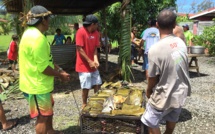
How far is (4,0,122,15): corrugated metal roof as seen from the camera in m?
9.43

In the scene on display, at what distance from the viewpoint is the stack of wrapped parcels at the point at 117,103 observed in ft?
11.4

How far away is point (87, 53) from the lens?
4.38 m

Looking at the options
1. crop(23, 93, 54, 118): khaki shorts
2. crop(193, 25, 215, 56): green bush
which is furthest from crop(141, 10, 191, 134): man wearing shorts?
crop(193, 25, 215, 56): green bush

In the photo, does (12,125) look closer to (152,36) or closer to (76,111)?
(76,111)

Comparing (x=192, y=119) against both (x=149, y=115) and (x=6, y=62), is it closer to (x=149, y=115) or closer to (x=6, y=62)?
(x=149, y=115)

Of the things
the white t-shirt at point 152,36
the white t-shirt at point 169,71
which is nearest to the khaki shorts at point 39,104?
the white t-shirt at point 169,71

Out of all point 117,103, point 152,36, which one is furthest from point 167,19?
point 152,36

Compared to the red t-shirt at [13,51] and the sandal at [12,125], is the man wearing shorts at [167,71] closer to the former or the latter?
the sandal at [12,125]

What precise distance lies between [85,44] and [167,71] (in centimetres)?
219

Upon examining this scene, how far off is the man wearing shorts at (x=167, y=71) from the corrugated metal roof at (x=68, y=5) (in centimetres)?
641

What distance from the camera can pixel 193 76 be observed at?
27.6 ft

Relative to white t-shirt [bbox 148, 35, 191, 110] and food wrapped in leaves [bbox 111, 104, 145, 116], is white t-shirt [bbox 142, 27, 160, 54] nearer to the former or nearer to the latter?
food wrapped in leaves [bbox 111, 104, 145, 116]

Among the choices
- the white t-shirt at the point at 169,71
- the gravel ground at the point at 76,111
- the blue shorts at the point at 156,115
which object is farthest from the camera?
the gravel ground at the point at 76,111

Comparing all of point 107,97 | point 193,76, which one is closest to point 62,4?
point 193,76
